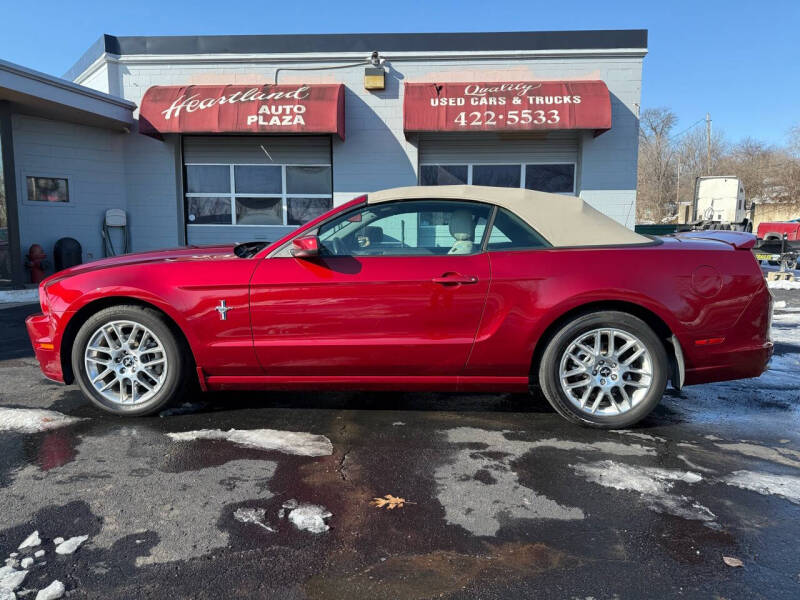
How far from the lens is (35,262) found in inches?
400

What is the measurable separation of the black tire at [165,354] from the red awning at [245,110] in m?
7.32

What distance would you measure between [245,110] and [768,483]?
997cm

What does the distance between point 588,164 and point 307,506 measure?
1026cm

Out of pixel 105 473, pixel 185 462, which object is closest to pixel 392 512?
pixel 185 462

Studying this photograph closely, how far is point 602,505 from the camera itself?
254 centimetres

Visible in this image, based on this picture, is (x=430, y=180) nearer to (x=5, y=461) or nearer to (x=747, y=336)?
(x=747, y=336)

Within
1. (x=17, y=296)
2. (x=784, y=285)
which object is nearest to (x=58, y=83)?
(x=17, y=296)

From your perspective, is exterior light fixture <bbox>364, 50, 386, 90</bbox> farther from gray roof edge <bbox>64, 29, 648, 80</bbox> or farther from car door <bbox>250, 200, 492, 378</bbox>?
car door <bbox>250, 200, 492, 378</bbox>

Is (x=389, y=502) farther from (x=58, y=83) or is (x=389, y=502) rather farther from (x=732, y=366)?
(x=58, y=83)

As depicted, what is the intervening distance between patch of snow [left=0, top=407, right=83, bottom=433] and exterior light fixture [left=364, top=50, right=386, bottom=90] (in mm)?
8991

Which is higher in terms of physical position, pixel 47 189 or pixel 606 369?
pixel 47 189

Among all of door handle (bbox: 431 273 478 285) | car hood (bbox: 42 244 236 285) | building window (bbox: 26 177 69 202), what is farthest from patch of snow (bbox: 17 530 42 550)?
building window (bbox: 26 177 69 202)

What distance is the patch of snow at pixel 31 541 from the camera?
2.18 metres

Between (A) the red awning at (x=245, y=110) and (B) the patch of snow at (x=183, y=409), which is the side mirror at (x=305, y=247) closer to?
(B) the patch of snow at (x=183, y=409)
